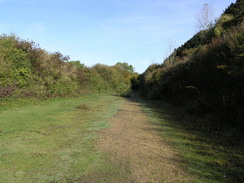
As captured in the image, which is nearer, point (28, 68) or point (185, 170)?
point (185, 170)

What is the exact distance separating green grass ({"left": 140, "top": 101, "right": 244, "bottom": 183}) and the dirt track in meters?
0.30

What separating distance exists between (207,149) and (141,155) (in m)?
2.06

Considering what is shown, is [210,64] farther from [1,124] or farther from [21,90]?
[21,90]

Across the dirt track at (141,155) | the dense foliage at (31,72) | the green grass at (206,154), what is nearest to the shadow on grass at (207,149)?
the green grass at (206,154)

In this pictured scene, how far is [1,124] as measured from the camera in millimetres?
8227

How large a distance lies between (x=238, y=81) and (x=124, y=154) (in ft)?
17.6

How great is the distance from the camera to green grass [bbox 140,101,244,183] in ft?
14.3

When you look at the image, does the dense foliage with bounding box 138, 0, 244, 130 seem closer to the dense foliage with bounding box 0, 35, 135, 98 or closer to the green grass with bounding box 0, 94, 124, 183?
the green grass with bounding box 0, 94, 124, 183

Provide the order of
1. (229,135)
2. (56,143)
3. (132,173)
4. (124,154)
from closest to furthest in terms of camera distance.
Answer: (132,173) → (124,154) → (56,143) → (229,135)

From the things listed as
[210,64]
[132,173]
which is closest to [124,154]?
[132,173]

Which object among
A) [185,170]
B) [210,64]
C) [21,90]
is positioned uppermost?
[210,64]

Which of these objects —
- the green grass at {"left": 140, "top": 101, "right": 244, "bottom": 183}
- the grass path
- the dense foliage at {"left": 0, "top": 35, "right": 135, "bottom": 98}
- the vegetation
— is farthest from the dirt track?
the dense foliage at {"left": 0, "top": 35, "right": 135, "bottom": 98}

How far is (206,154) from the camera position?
223 inches

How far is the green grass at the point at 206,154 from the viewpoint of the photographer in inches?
172
